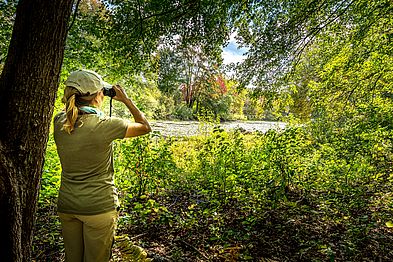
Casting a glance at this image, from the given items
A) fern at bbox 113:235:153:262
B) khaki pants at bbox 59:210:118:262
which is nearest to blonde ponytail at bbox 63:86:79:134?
khaki pants at bbox 59:210:118:262

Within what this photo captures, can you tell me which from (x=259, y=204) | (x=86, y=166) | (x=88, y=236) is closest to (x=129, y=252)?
(x=88, y=236)

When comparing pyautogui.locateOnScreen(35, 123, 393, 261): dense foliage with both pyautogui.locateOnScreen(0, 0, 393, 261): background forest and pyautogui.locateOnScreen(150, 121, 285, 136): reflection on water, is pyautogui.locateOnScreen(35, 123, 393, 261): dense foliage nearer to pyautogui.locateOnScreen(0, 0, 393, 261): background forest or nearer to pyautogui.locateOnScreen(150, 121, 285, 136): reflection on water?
pyautogui.locateOnScreen(0, 0, 393, 261): background forest

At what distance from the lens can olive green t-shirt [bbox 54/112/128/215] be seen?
1.41 meters

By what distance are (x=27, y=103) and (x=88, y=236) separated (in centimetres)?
88

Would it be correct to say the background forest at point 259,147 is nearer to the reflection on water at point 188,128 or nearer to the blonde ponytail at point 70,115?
the reflection on water at point 188,128

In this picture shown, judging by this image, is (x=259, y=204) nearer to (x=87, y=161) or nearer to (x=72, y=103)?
(x=87, y=161)

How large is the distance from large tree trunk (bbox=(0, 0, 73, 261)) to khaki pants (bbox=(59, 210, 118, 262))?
24 centimetres

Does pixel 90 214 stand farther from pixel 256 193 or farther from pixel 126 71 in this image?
pixel 126 71

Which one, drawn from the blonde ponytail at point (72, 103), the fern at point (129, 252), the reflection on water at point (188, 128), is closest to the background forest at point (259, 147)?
the fern at point (129, 252)

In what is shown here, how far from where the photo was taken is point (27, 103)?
5.08 feet

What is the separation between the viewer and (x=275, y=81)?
14.3 ft

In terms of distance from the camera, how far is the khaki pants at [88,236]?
1.49 m

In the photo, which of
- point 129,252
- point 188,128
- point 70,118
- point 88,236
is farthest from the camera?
point 188,128

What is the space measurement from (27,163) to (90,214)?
528 mm
